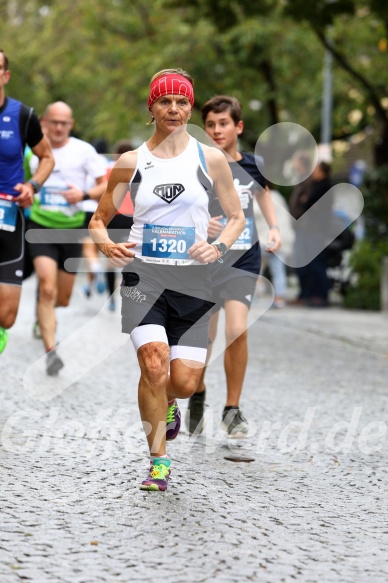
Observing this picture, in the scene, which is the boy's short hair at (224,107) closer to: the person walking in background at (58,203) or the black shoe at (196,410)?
the black shoe at (196,410)

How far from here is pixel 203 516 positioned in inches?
206

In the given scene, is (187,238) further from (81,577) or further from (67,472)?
(81,577)

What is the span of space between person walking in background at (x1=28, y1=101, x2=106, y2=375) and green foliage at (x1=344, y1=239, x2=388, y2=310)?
8194 millimetres

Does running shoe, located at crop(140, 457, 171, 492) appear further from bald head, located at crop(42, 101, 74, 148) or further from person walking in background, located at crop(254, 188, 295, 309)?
person walking in background, located at crop(254, 188, 295, 309)

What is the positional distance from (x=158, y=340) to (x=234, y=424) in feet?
5.32

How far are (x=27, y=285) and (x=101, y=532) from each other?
18.2 m

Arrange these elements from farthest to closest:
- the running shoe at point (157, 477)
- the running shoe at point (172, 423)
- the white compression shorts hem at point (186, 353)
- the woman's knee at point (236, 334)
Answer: the woman's knee at point (236, 334), the running shoe at point (172, 423), the white compression shorts hem at point (186, 353), the running shoe at point (157, 477)

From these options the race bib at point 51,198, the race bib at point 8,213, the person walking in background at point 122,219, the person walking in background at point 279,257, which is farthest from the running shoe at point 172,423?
the person walking in background at point 279,257

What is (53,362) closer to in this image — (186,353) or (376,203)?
(186,353)

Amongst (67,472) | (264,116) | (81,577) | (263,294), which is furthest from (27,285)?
(81,577)

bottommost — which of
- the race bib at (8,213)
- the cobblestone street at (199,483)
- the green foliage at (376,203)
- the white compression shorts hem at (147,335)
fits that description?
the cobblestone street at (199,483)

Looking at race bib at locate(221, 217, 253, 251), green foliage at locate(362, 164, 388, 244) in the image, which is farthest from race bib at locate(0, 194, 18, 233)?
green foliage at locate(362, 164, 388, 244)

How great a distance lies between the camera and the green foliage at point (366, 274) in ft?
58.4

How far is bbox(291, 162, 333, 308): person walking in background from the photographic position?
17991 mm
